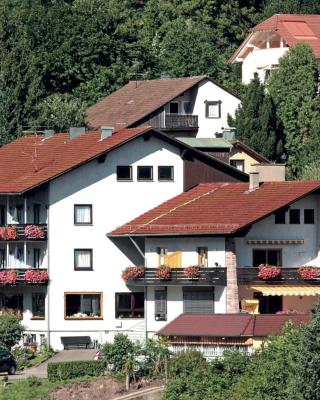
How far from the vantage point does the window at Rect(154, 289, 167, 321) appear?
10712cm

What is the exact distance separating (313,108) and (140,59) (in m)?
20.2

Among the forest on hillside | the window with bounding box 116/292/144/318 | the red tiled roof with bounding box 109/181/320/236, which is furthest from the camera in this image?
the forest on hillside

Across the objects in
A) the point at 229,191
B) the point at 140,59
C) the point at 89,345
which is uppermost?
the point at 140,59

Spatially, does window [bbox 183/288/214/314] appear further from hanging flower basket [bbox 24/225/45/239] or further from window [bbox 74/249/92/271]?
hanging flower basket [bbox 24/225/45/239]

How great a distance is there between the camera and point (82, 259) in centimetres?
10969

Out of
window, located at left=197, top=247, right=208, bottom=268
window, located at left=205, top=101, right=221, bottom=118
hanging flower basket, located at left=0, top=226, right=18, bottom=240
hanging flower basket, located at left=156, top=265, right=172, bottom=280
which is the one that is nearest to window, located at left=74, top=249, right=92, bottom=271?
hanging flower basket, located at left=0, top=226, right=18, bottom=240

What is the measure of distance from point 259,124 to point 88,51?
1991 centimetres

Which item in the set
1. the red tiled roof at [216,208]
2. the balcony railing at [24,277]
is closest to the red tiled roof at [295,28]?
the red tiled roof at [216,208]

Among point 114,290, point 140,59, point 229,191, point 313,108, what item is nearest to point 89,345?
point 114,290

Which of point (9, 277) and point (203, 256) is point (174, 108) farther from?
point (203, 256)

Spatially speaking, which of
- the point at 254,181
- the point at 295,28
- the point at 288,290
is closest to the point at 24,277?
the point at 254,181

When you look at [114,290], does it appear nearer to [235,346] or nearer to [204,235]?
Answer: [204,235]

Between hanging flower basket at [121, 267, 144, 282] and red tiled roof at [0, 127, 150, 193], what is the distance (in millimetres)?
5425

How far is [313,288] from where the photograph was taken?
105 m
